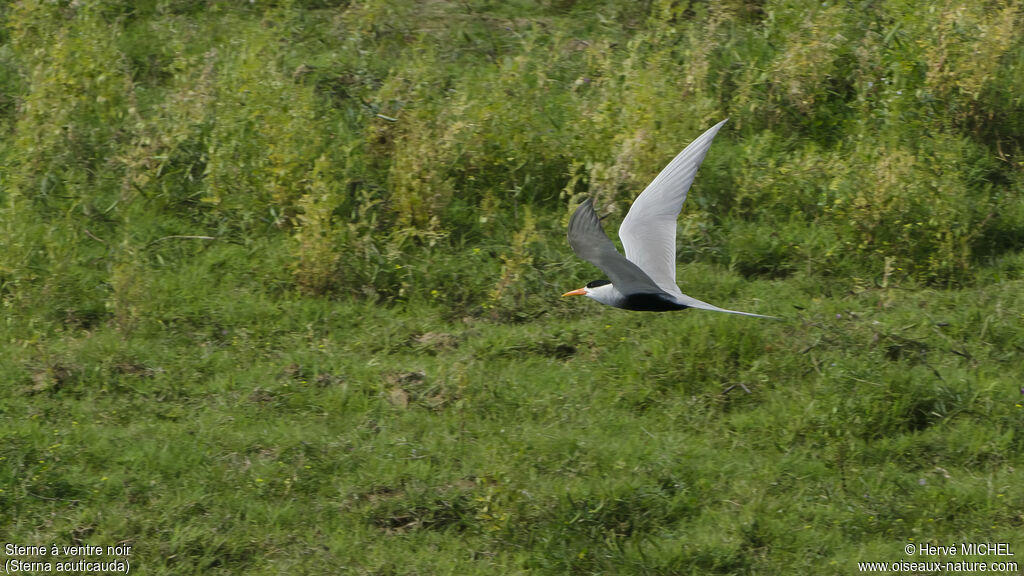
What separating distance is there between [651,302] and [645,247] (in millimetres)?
455

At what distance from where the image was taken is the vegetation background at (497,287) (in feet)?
17.3

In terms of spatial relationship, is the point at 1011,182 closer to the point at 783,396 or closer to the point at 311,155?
the point at 783,396

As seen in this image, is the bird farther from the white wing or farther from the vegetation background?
the vegetation background

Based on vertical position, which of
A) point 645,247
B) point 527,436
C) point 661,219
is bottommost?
point 527,436

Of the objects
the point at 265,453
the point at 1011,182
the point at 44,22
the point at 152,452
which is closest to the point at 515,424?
the point at 265,453

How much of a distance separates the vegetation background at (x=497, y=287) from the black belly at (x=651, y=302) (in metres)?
0.60

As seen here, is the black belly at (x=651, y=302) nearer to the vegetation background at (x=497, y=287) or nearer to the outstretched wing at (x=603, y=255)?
the outstretched wing at (x=603, y=255)

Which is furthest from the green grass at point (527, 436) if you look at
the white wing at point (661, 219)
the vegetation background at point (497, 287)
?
the white wing at point (661, 219)

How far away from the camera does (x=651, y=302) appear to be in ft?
18.0

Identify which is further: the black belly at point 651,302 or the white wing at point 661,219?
the white wing at point 661,219

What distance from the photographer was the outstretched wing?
538cm

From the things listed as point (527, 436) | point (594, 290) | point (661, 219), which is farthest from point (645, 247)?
point (527, 436)

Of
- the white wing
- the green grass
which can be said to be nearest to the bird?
the white wing

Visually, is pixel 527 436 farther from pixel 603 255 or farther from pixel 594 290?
pixel 603 255
